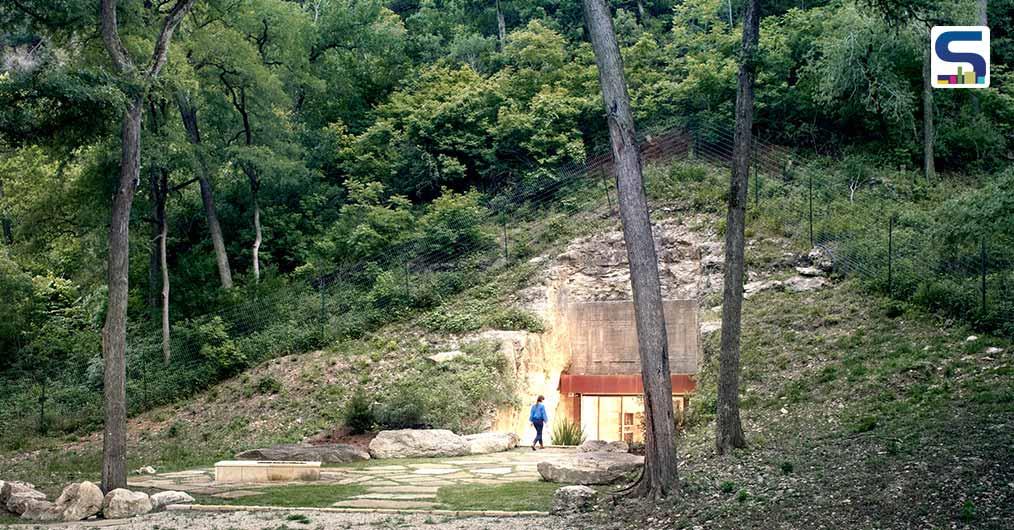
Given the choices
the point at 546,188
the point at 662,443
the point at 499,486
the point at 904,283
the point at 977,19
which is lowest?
the point at 499,486

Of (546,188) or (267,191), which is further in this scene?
(267,191)

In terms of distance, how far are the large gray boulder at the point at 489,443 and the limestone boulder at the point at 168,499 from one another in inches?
284

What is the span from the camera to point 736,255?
46.8ft

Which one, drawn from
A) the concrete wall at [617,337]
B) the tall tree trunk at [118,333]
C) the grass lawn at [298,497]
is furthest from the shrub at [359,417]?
the tall tree trunk at [118,333]

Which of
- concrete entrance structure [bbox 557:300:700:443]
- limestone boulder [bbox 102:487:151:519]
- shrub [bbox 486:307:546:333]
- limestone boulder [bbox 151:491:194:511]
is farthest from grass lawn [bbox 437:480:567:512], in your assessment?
shrub [bbox 486:307:546:333]

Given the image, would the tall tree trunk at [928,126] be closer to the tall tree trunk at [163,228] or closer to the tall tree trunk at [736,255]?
the tall tree trunk at [736,255]

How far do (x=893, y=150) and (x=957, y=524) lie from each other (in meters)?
23.6

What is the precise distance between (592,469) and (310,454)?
21.1 feet

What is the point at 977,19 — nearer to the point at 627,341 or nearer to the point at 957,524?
the point at 627,341

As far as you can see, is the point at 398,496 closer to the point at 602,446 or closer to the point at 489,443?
the point at 602,446

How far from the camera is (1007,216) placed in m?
13.9

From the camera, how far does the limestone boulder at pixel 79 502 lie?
12188mm

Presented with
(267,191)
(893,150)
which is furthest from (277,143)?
(893,150)

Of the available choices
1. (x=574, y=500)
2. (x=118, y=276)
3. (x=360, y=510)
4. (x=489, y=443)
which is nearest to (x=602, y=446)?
(x=489, y=443)
